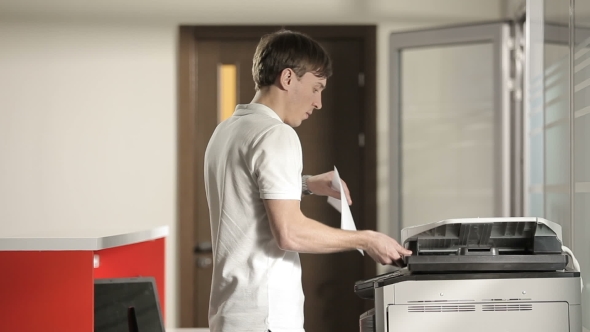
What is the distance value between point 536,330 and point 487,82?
1901 millimetres

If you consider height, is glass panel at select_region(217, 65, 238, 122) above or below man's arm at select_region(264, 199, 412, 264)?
above

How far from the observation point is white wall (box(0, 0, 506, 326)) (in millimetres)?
3729

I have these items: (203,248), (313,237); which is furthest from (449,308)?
(203,248)

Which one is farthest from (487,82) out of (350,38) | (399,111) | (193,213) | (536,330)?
(536,330)

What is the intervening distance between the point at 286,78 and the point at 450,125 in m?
2.02

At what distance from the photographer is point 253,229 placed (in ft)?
5.17

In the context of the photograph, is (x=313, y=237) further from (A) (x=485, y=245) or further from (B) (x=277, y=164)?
(A) (x=485, y=245)

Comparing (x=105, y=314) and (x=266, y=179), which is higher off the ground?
(x=266, y=179)

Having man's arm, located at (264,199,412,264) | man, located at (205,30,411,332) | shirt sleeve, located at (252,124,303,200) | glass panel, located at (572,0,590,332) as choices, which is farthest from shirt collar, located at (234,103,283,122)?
glass panel, located at (572,0,590,332)

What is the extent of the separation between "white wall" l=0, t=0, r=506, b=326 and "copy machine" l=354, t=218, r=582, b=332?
91.5 inches

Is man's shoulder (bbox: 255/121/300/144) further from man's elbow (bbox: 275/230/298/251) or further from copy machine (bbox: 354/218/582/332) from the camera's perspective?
copy machine (bbox: 354/218/582/332)

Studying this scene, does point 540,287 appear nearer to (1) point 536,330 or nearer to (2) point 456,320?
(1) point 536,330

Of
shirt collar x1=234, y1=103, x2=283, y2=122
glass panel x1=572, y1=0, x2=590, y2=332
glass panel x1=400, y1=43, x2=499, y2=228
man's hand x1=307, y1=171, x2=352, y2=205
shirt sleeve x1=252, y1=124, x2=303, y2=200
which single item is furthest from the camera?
glass panel x1=400, y1=43, x2=499, y2=228

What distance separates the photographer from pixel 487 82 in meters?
3.27
